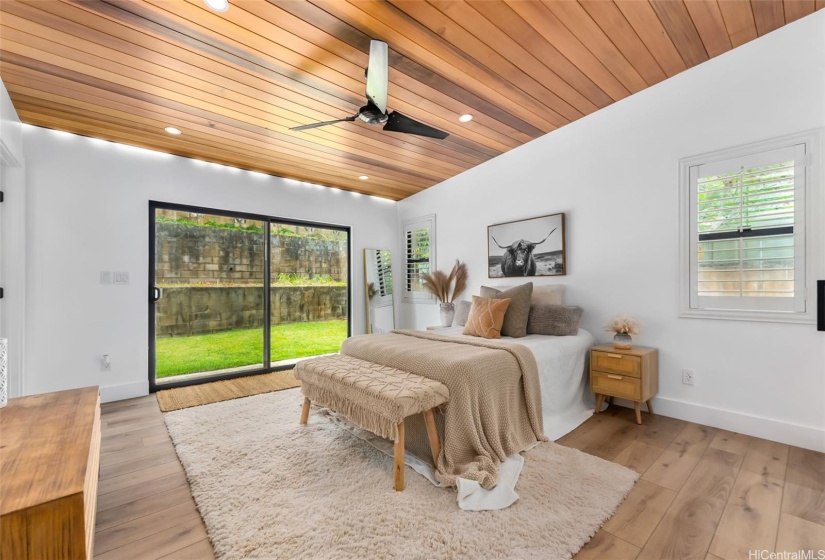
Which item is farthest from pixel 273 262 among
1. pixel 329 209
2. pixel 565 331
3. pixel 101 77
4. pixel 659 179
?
pixel 659 179

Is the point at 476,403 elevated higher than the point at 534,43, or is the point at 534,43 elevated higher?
the point at 534,43

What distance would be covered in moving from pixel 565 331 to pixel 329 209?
349 cm

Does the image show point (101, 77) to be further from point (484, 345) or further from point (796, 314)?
point (796, 314)

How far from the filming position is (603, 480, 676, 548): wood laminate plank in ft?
5.01

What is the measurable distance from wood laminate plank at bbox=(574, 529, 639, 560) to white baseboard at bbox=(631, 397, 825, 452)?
1.83m

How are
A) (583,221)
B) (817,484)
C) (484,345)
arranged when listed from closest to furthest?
(817,484), (484,345), (583,221)

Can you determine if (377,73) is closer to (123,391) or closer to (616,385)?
(616,385)

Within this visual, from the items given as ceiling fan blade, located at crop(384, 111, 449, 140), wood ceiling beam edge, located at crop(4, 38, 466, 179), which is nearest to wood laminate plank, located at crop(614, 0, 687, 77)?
ceiling fan blade, located at crop(384, 111, 449, 140)

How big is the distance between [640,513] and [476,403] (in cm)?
90

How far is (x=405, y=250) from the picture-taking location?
18.4ft

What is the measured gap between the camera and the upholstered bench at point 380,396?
1855mm

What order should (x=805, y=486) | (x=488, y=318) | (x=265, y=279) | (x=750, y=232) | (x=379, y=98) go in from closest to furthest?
1. (x=805, y=486)
2. (x=379, y=98)
3. (x=750, y=232)
4. (x=488, y=318)
5. (x=265, y=279)

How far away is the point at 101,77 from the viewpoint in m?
2.31

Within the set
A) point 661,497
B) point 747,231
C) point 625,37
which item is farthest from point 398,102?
point 661,497
